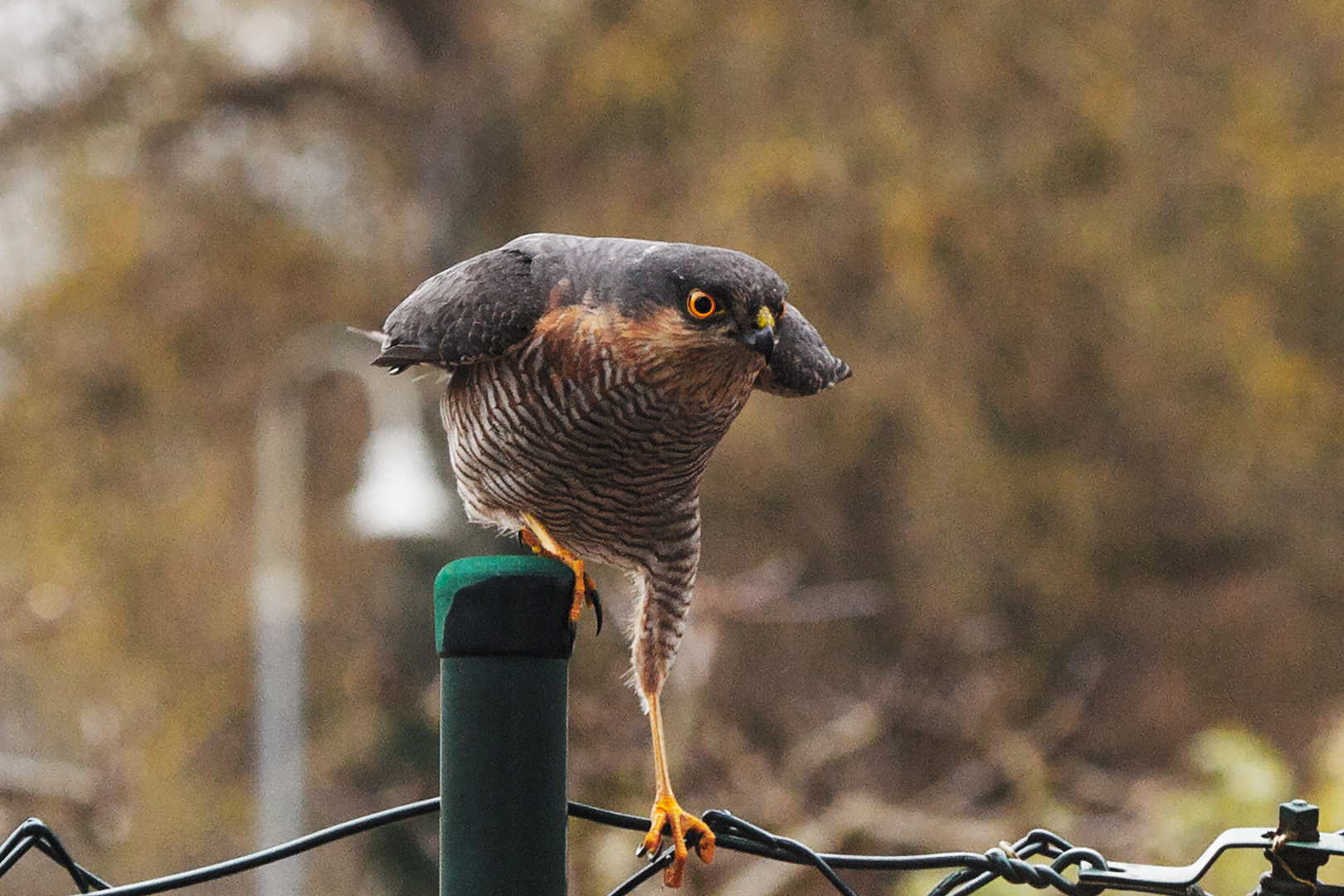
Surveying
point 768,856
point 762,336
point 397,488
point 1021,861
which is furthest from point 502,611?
point 397,488

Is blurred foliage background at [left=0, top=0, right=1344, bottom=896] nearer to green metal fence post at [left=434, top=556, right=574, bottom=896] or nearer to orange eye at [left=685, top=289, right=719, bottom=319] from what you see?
orange eye at [left=685, top=289, right=719, bottom=319]

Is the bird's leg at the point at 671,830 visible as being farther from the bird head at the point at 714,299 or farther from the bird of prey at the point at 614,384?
the bird head at the point at 714,299

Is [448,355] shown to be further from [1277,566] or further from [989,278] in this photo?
[1277,566]

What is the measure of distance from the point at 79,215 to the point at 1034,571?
15.6 ft

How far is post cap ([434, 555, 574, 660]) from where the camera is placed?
0.99m

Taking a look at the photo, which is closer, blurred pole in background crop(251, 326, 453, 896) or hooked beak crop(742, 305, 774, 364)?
hooked beak crop(742, 305, 774, 364)

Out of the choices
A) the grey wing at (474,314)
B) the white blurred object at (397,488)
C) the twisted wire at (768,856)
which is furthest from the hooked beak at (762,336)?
the white blurred object at (397,488)

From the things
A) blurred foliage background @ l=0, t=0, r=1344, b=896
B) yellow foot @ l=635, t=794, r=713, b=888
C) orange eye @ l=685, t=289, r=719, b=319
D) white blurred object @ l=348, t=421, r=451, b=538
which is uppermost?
blurred foliage background @ l=0, t=0, r=1344, b=896

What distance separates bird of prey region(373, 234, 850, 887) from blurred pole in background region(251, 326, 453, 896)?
7.84ft

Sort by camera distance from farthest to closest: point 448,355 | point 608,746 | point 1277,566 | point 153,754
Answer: point 1277,566, point 153,754, point 608,746, point 448,355

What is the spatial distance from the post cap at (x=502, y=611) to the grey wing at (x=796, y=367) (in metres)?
0.85

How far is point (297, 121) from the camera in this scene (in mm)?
6605

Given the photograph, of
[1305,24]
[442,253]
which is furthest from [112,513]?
[1305,24]

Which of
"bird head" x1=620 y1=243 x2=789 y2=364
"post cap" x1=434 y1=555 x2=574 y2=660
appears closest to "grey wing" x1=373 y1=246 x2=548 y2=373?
"bird head" x1=620 y1=243 x2=789 y2=364
